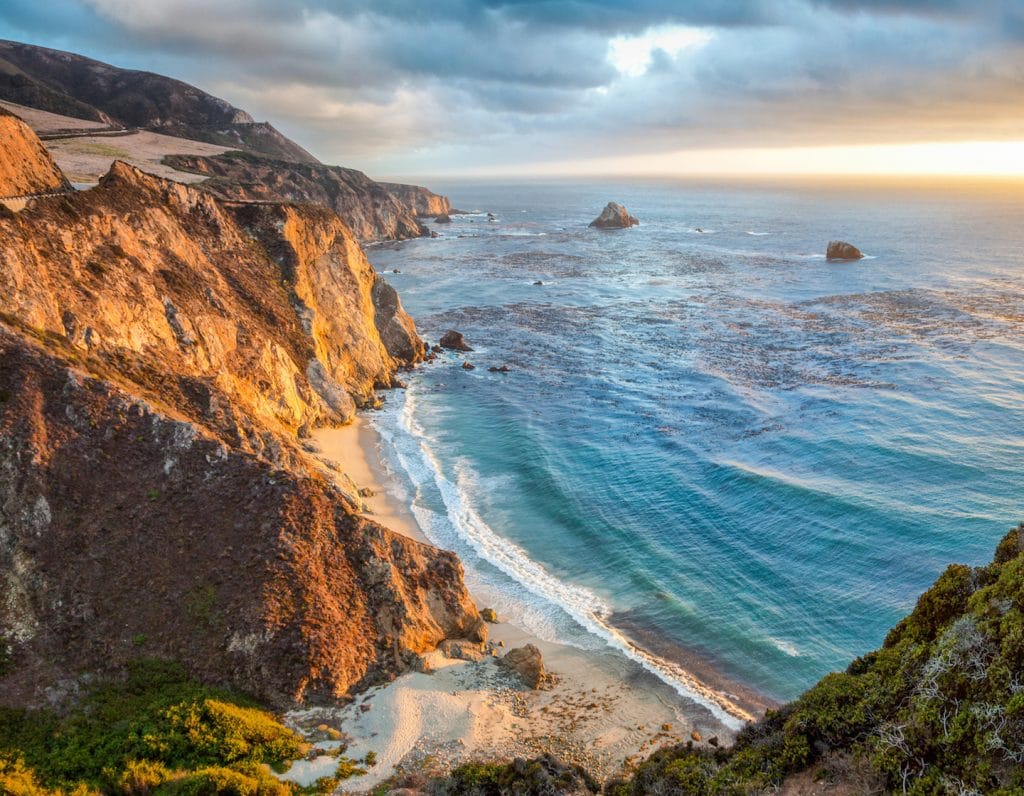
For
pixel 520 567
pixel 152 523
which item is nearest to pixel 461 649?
pixel 520 567

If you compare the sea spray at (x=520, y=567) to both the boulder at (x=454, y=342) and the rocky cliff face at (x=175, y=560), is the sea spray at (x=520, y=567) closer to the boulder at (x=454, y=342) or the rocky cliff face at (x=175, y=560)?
the rocky cliff face at (x=175, y=560)

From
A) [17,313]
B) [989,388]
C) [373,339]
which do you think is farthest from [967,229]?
[17,313]

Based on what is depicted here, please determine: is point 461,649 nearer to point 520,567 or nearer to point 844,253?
point 520,567

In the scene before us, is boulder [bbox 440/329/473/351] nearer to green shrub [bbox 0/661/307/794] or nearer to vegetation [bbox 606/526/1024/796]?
green shrub [bbox 0/661/307/794]

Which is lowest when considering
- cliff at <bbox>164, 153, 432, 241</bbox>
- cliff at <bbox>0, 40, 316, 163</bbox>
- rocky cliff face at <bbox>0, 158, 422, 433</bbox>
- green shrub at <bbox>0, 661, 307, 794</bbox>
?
green shrub at <bbox>0, 661, 307, 794</bbox>

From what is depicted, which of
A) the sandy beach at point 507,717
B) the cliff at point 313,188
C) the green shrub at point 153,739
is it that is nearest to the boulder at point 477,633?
the sandy beach at point 507,717

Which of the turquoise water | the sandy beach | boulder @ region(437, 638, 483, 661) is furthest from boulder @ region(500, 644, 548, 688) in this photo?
the turquoise water

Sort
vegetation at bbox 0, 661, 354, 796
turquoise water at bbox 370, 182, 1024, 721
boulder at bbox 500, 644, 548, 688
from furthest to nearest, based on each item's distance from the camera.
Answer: turquoise water at bbox 370, 182, 1024, 721
boulder at bbox 500, 644, 548, 688
vegetation at bbox 0, 661, 354, 796
